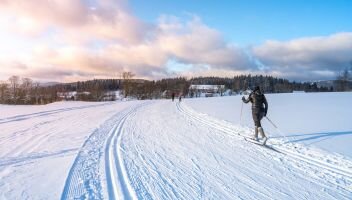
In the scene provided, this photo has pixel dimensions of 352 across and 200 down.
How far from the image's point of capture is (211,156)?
26.2 feet

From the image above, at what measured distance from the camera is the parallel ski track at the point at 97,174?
5.03 m

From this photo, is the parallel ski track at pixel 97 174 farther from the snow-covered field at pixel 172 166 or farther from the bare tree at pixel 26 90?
the bare tree at pixel 26 90

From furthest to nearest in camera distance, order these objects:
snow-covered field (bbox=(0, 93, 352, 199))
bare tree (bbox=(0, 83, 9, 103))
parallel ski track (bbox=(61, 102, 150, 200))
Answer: bare tree (bbox=(0, 83, 9, 103)) → snow-covered field (bbox=(0, 93, 352, 199)) → parallel ski track (bbox=(61, 102, 150, 200))

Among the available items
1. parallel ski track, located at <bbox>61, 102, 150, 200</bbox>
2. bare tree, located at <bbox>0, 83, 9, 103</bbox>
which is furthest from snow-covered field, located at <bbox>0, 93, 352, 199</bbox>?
bare tree, located at <bbox>0, 83, 9, 103</bbox>

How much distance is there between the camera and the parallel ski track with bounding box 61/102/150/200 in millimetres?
5033

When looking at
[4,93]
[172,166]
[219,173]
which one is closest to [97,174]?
[172,166]

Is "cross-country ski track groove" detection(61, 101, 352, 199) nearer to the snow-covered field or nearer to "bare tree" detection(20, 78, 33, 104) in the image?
the snow-covered field

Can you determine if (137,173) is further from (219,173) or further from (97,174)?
(219,173)

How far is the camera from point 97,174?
6.09 meters

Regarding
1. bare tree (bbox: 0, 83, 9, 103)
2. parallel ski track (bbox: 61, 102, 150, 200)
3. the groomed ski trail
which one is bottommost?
the groomed ski trail

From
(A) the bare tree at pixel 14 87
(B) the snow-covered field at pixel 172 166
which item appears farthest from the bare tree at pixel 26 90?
(B) the snow-covered field at pixel 172 166

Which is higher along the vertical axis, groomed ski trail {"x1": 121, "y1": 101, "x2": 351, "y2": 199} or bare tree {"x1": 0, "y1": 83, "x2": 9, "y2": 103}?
bare tree {"x1": 0, "y1": 83, "x2": 9, "y2": 103}

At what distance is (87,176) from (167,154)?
2.72m

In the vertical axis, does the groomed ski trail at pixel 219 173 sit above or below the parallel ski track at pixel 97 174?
below
